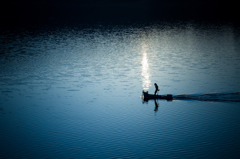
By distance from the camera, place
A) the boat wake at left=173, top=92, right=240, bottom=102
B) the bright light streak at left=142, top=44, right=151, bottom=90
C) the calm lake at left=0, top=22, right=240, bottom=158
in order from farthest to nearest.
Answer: the bright light streak at left=142, top=44, right=151, bottom=90 → the boat wake at left=173, top=92, right=240, bottom=102 → the calm lake at left=0, top=22, right=240, bottom=158

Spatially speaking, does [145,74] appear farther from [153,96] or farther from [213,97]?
[213,97]

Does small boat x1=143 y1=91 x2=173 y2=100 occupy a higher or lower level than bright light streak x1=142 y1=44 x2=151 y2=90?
lower

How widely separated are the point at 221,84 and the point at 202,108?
12.2 m

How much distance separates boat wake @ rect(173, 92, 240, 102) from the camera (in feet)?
147

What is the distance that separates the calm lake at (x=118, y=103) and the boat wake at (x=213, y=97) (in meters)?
0.27

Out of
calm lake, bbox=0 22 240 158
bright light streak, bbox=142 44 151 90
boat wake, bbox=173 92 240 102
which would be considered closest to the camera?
calm lake, bbox=0 22 240 158

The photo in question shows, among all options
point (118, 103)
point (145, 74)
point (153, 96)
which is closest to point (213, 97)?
point (153, 96)

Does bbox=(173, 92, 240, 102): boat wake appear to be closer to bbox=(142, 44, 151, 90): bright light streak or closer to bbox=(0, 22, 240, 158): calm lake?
bbox=(0, 22, 240, 158): calm lake

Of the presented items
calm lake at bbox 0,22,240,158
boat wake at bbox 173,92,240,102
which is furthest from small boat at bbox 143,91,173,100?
boat wake at bbox 173,92,240,102

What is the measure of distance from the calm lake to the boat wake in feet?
0.87

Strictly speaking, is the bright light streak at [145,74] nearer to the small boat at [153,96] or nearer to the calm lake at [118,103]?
the calm lake at [118,103]

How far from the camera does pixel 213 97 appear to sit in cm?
4541

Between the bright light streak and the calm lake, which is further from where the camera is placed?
the bright light streak

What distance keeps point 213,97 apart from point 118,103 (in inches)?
525
